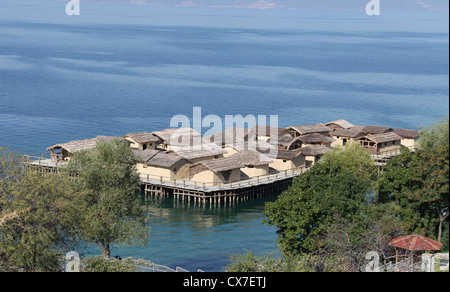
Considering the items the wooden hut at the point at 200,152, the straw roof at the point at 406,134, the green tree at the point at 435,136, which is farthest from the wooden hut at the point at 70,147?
the green tree at the point at 435,136

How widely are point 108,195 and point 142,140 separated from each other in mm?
27853

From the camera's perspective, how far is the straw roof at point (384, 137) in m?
63.4

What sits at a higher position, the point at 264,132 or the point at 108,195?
the point at 108,195

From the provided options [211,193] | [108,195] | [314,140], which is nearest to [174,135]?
[211,193]

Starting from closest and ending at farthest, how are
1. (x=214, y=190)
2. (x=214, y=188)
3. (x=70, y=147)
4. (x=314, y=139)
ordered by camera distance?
(x=214, y=190), (x=214, y=188), (x=70, y=147), (x=314, y=139)

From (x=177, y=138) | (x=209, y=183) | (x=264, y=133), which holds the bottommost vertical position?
(x=209, y=183)

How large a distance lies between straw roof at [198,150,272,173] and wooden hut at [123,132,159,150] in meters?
8.92

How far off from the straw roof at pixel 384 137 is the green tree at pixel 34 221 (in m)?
40.2

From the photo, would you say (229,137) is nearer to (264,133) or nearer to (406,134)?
(264,133)

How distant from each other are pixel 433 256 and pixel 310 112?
75.2 meters

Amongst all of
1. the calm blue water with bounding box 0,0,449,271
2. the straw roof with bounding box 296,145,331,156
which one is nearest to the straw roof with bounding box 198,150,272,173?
the calm blue water with bounding box 0,0,449,271

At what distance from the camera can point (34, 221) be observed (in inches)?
1071

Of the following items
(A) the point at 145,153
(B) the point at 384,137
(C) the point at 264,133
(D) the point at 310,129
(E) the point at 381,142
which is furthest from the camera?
(D) the point at 310,129
